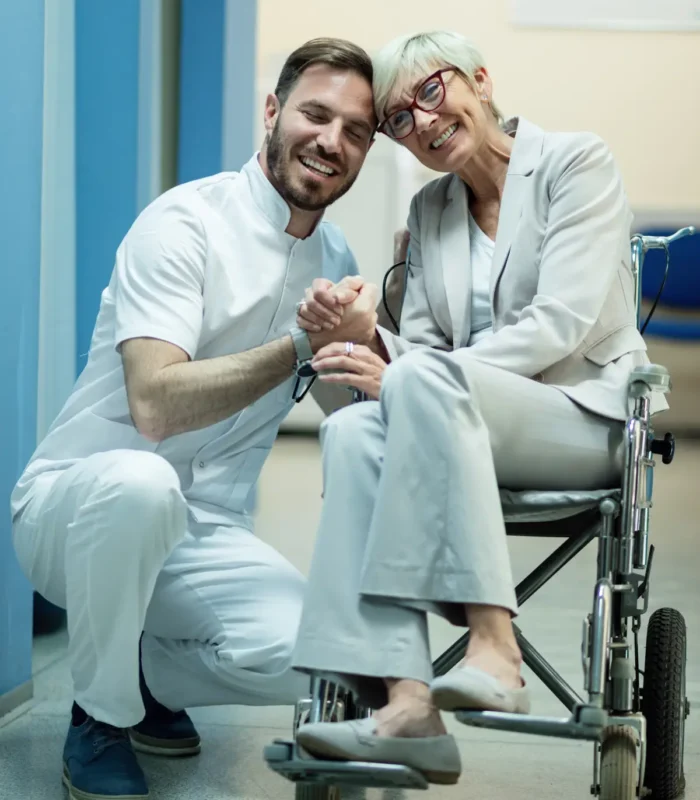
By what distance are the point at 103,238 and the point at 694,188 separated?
5.26 m

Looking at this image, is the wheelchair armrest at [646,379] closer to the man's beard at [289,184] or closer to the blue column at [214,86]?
the man's beard at [289,184]

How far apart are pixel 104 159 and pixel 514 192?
59.2 inches

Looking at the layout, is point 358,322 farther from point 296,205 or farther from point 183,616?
point 183,616

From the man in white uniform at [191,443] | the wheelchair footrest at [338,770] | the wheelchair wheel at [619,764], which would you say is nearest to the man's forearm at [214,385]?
the man in white uniform at [191,443]

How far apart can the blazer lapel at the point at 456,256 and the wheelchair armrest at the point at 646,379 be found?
43 centimetres

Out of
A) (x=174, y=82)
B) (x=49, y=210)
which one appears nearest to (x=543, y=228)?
(x=49, y=210)

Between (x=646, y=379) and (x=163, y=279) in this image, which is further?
(x=163, y=279)

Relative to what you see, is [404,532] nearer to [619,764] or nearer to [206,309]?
[619,764]

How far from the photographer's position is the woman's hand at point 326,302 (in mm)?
1846

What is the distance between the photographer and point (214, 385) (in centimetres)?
192

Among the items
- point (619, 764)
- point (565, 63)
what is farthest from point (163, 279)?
point (565, 63)

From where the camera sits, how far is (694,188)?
7516 millimetres

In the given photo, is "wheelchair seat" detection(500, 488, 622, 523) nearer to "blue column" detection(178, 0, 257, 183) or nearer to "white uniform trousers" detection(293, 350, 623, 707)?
"white uniform trousers" detection(293, 350, 623, 707)

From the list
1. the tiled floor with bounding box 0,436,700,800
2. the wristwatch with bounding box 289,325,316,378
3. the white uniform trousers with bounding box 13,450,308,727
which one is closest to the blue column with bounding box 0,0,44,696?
the tiled floor with bounding box 0,436,700,800
